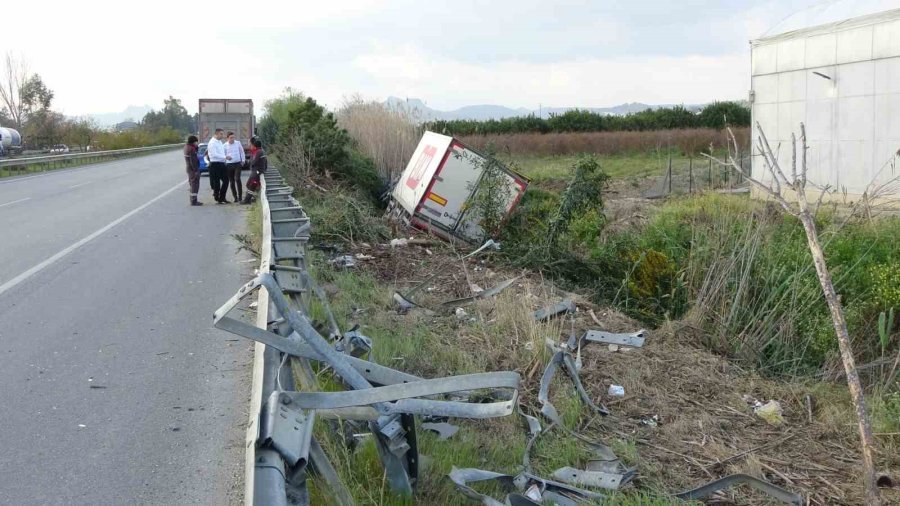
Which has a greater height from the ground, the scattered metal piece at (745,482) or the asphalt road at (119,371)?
the asphalt road at (119,371)

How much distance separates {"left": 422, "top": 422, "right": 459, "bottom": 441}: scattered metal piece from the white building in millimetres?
14315

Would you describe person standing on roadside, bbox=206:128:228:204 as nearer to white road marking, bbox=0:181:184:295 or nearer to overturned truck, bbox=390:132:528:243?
white road marking, bbox=0:181:184:295

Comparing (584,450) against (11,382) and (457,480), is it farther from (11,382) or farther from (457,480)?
(11,382)

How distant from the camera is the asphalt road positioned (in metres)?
4.62

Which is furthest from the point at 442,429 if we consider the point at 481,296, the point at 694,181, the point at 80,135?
the point at 80,135

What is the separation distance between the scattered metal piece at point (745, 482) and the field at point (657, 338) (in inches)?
5.6

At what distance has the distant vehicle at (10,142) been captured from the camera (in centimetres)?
5291

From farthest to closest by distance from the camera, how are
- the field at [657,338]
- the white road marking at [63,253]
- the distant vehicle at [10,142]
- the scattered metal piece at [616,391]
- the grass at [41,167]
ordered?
the distant vehicle at [10,142] → the grass at [41,167] → the white road marking at [63,253] → the scattered metal piece at [616,391] → the field at [657,338]

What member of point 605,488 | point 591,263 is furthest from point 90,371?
point 591,263

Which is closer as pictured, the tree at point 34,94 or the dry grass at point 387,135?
the dry grass at point 387,135

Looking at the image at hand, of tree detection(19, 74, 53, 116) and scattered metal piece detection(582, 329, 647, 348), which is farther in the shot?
tree detection(19, 74, 53, 116)

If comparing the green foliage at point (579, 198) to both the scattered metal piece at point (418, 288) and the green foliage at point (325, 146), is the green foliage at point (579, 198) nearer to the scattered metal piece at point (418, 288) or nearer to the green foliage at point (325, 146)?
the scattered metal piece at point (418, 288)

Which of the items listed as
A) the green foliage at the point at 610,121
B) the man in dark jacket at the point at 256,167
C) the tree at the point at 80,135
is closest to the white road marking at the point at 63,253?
the man in dark jacket at the point at 256,167

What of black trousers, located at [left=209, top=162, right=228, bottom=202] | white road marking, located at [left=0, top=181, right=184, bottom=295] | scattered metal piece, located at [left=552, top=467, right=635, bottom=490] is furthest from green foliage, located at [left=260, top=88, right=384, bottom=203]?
scattered metal piece, located at [left=552, top=467, right=635, bottom=490]
